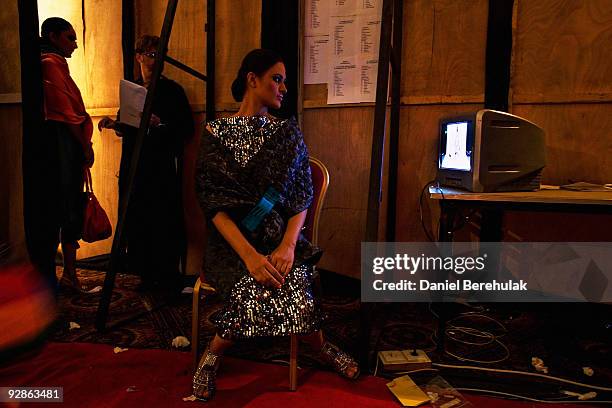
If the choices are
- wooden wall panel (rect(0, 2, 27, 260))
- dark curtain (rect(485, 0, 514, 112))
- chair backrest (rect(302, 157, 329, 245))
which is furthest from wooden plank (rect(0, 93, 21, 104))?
dark curtain (rect(485, 0, 514, 112))

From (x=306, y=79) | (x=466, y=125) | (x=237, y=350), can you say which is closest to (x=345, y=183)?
(x=306, y=79)

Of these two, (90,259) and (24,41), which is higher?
(24,41)

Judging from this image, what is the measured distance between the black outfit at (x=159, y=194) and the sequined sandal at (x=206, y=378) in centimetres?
141

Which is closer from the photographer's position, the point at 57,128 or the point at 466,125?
the point at 466,125

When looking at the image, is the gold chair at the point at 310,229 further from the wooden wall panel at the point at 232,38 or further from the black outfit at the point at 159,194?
the wooden wall panel at the point at 232,38

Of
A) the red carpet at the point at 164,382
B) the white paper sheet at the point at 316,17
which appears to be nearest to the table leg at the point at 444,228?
the red carpet at the point at 164,382

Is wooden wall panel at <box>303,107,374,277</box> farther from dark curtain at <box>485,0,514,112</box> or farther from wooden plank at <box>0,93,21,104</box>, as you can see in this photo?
wooden plank at <box>0,93,21,104</box>

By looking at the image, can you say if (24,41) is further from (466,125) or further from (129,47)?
(466,125)

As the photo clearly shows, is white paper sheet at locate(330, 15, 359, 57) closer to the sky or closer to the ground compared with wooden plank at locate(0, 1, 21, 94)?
closer to the sky

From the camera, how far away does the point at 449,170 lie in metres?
2.30

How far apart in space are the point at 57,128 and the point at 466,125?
228cm

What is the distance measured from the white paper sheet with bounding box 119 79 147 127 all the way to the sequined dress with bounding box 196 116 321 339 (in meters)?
1.09

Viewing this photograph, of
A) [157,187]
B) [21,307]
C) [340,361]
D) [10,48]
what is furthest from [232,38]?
[340,361]

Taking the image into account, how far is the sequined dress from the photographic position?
1.75m
